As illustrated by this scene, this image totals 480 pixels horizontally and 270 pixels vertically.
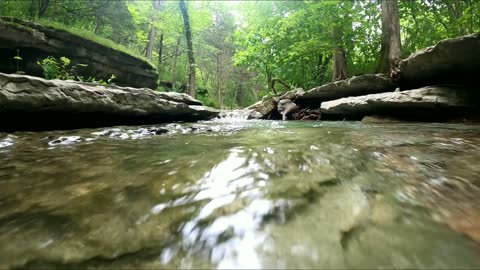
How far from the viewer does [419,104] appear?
16.0 ft

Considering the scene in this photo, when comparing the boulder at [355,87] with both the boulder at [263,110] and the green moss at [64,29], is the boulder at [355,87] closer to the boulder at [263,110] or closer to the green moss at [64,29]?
the boulder at [263,110]

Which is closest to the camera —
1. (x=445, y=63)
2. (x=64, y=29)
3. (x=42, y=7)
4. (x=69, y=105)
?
(x=69, y=105)

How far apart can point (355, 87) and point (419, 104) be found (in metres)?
2.30

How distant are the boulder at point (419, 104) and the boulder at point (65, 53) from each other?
23.5ft

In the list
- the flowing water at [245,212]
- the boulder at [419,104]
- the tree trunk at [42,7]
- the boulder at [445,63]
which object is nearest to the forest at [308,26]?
the tree trunk at [42,7]

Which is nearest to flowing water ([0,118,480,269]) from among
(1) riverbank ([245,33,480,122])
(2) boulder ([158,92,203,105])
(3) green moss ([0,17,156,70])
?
(1) riverbank ([245,33,480,122])

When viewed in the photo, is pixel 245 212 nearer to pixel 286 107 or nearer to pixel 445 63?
pixel 445 63

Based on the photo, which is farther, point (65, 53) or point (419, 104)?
point (65, 53)

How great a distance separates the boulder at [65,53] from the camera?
587cm

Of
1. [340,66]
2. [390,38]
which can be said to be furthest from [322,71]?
[390,38]

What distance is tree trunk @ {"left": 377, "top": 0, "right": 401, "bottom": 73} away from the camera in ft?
23.5

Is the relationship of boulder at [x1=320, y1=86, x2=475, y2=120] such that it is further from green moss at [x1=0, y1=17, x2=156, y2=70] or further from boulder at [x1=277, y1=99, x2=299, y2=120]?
green moss at [x1=0, y1=17, x2=156, y2=70]

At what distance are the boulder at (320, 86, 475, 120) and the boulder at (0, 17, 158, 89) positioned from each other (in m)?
7.17

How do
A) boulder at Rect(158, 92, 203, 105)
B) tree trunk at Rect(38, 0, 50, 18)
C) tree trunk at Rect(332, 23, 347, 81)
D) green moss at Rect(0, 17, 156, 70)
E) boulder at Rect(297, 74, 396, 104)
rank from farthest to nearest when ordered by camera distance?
1. tree trunk at Rect(332, 23, 347, 81)
2. tree trunk at Rect(38, 0, 50, 18)
3. boulder at Rect(297, 74, 396, 104)
4. boulder at Rect(158, 92, 203, 105)
5. green moss at Rect(0, 17, 156, 70)
